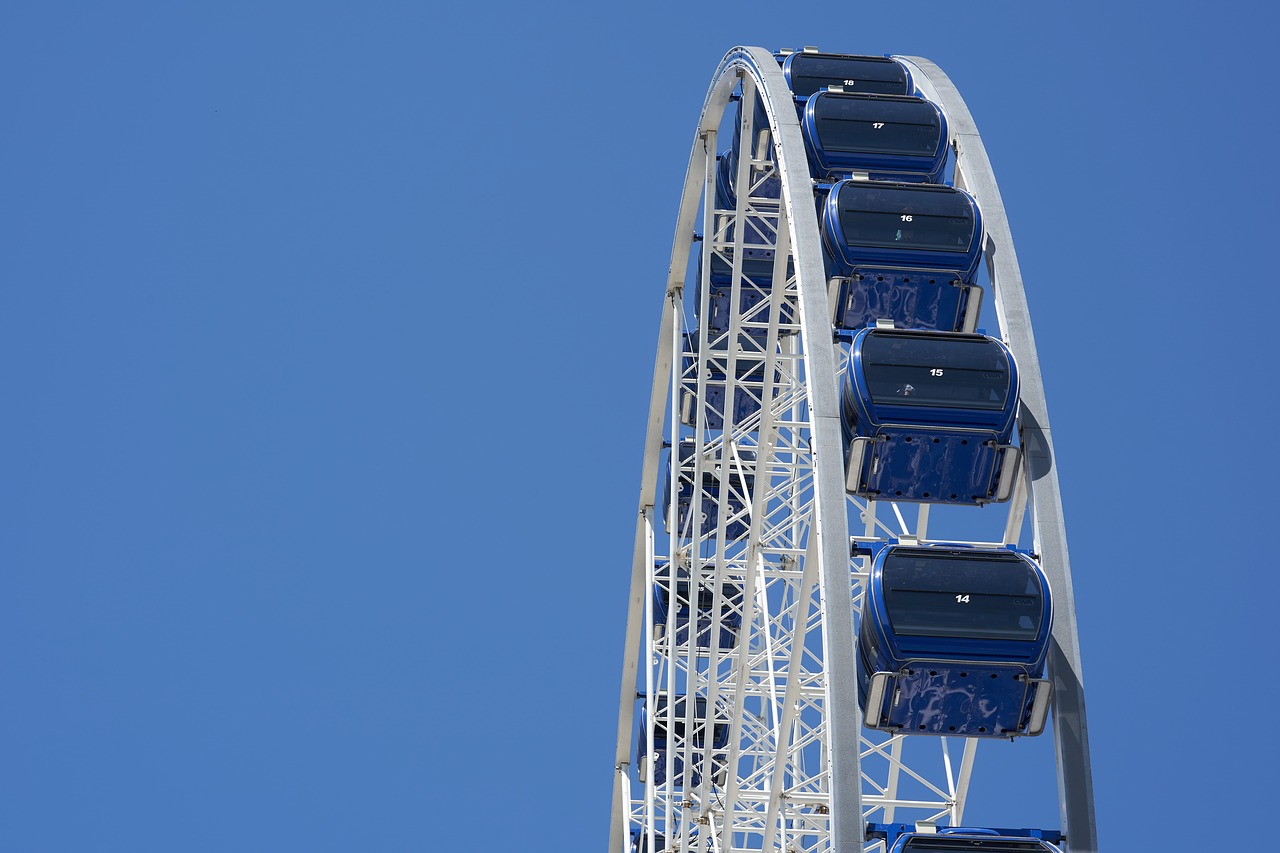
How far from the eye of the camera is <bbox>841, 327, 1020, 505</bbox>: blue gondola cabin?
21.7 metres

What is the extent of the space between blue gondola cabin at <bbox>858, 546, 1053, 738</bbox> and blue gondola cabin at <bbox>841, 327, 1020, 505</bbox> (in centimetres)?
145

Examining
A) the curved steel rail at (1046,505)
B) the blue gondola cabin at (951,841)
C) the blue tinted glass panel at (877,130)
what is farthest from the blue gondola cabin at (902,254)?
the blue gondola cabin at (951,841)

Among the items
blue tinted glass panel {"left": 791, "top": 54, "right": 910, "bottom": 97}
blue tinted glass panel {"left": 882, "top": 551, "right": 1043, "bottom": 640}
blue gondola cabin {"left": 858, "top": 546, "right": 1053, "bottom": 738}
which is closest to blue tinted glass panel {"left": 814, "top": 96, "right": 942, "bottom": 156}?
blue tinted glass panel {"left": 791, "top": 54, "right": 910, "bottom": 97}

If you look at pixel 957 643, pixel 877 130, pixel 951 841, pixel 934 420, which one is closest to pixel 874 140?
pixel 877 130

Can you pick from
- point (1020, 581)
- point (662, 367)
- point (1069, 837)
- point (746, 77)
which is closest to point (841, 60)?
point (746, 77)

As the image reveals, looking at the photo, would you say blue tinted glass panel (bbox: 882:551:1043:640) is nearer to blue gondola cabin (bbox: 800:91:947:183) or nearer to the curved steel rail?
the curved steel rail

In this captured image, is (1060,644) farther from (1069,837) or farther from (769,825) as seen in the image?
(769,825)

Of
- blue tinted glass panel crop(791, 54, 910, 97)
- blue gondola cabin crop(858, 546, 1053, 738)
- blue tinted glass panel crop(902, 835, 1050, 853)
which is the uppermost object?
blue tinted glass panel crop(791, 54, 910, 97)

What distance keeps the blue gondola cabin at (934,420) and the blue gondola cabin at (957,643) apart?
145cm

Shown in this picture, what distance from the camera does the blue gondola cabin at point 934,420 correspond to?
21672 mm

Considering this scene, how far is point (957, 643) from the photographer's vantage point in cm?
2033

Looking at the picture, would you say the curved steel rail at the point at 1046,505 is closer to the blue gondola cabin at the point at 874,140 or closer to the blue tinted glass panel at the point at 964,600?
the blue tinted glass panel at the point at 964,600

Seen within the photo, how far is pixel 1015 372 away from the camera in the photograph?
2167 cm

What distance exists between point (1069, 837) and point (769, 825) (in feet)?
15.7
